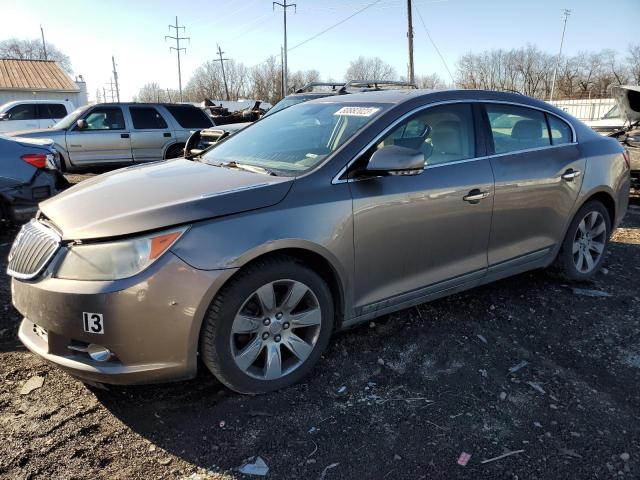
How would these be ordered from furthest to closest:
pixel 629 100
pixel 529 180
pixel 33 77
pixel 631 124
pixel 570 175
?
pixel 33 77 < pixel 631 124 < pixel 629 100 < pixel 570 175 < pixel 529 180

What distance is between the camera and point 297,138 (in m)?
3.53

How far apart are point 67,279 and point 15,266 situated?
57 centimetres

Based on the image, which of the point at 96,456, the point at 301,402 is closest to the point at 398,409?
the point at 301,402

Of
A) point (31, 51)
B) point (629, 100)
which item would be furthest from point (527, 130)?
point (31, 51)

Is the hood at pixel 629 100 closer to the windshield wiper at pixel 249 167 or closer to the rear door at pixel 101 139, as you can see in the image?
the windshield wiper at pixel 249 167

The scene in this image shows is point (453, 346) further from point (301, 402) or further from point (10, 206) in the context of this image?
point (10, 206)

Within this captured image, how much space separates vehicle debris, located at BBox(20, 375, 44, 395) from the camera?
114 inches

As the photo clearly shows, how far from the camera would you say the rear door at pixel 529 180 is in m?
3.74

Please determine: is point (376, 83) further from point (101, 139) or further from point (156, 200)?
point (101, 139)

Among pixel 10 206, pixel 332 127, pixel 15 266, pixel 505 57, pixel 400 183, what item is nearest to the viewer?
pixel 15 266

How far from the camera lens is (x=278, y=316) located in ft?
9.27

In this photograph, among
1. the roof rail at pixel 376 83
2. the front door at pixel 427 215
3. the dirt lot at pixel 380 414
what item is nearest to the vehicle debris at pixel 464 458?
the dirt lot at pixel 380 414

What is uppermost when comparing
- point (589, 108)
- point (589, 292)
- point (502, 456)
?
point (589, 108)

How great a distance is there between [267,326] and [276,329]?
65 millimetres
